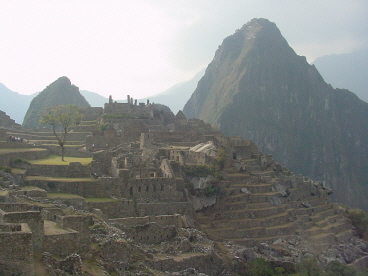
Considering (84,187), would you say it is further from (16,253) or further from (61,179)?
(16,253)

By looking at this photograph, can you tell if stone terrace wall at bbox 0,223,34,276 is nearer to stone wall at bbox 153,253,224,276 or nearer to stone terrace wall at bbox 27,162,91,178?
stone wall at bbox 153,253,224,276

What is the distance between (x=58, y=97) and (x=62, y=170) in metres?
69.9

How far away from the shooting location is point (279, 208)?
3822 centimetres

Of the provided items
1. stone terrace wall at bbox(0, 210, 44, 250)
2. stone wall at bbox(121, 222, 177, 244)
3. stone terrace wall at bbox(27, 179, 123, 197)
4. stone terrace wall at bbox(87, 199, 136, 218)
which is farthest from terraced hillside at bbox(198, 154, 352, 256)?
stone terrace wall at bbox(0, 210, 44, 250)

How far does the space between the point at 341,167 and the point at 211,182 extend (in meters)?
168

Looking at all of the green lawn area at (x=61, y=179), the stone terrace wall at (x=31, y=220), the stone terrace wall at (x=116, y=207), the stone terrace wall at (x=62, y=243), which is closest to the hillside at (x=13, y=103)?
the green lawn area at (x=61, y=179)

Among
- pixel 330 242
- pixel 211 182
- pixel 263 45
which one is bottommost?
pixel 330 242

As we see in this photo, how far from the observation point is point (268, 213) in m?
36.5

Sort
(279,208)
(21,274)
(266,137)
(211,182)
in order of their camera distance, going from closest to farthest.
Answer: (21,274) → (211,182) → (279,208) → (266,137)

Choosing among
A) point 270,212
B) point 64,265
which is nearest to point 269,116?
point 270,212

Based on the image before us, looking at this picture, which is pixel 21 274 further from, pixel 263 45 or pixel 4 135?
pixel 263 45

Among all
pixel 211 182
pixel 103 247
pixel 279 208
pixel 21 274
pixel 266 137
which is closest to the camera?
pixel 21 274

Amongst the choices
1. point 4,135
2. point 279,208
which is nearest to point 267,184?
point 279,208

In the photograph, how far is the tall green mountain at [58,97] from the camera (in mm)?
91812
